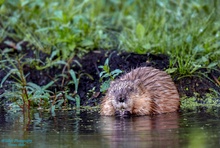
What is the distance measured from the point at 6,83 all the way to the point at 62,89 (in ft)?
2.58

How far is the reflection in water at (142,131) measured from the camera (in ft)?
17.7

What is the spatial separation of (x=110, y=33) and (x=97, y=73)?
5.42 ft

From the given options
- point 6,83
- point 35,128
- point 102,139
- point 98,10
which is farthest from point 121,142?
point 98,10

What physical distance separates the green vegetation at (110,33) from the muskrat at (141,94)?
0.28 meters

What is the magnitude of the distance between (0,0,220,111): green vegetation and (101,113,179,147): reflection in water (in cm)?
99

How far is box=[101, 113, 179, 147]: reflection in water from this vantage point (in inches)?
213

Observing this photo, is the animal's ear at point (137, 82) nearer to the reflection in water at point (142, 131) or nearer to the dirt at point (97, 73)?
the reflection in water at point (142, 131)

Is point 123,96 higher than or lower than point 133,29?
lower

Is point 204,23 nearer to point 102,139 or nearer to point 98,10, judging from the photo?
point 98,10

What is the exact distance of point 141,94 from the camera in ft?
24.0

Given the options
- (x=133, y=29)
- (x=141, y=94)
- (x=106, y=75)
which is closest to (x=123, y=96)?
(x=141, y=94)

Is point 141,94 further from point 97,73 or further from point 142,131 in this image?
point 142,131

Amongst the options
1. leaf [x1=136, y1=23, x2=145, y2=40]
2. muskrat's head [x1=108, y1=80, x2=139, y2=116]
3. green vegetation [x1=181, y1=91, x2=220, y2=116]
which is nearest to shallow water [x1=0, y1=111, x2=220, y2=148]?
muskrat's head [x1=108, y1=80, x2=139, y2=116]

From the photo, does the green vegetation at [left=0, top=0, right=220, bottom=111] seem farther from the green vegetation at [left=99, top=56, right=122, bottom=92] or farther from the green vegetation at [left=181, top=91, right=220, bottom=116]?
the green vegetation at [left=181, top=91, right=220, bottom=116]
